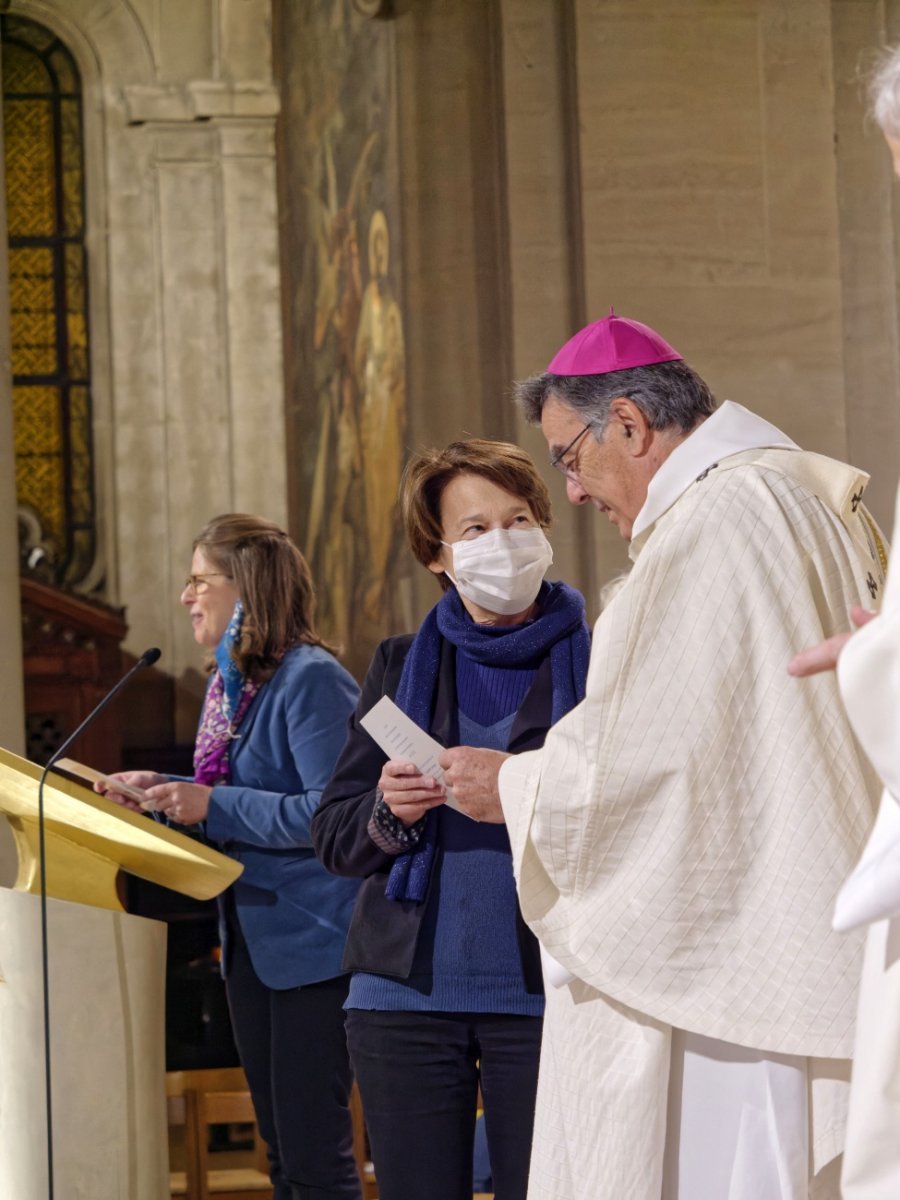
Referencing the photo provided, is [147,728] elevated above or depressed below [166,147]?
below

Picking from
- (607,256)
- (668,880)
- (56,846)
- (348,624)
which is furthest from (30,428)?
(668,880)

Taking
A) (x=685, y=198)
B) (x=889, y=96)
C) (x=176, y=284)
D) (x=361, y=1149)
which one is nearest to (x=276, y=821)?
(x=361, y=1149)

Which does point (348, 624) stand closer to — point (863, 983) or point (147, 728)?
point (147, 728)

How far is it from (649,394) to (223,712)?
75.2 inches

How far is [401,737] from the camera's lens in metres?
3.02

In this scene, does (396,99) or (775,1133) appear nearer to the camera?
(775,1133)

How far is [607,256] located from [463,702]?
412 centimetres

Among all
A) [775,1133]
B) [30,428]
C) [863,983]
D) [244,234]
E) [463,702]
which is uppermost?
[244,234]

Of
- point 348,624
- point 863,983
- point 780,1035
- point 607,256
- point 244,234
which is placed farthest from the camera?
point 244,234

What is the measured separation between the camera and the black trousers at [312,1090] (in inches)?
153

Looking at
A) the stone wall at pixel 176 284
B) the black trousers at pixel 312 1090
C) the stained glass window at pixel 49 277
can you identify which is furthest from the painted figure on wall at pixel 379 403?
the black trousers at pixel 312 1090

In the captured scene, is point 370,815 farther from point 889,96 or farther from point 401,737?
point 889,96

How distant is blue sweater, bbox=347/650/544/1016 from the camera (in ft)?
9.76

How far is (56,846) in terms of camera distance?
3.38m
